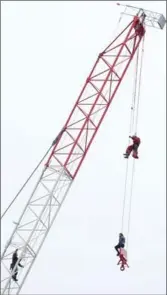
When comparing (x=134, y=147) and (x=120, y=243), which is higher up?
(x=134, y=147)

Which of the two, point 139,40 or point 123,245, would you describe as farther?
point 139,40

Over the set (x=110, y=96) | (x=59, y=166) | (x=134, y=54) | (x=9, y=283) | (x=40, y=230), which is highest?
(x=134, y=54)

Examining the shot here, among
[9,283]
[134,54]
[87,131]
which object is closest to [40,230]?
[9,283]

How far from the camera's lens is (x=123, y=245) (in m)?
51.4

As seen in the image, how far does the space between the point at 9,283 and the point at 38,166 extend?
9.19m

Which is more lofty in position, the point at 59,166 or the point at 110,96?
the point at 110,96

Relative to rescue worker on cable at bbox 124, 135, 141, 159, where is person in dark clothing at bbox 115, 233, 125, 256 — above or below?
below

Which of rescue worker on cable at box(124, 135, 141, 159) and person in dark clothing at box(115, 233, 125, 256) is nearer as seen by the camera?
person in dark clothing at box(115, 233, 125, 256)

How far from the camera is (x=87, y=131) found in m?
52.8

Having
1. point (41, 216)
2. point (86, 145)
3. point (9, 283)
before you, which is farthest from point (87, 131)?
point (9, 283)

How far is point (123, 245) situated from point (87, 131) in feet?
30.3

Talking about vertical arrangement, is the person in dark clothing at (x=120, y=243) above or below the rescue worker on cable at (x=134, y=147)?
below

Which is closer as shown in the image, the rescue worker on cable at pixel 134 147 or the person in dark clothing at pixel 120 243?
the person in dark clothing at pixel 120 243

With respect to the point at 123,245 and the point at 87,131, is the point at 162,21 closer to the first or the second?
the point at 87,131
